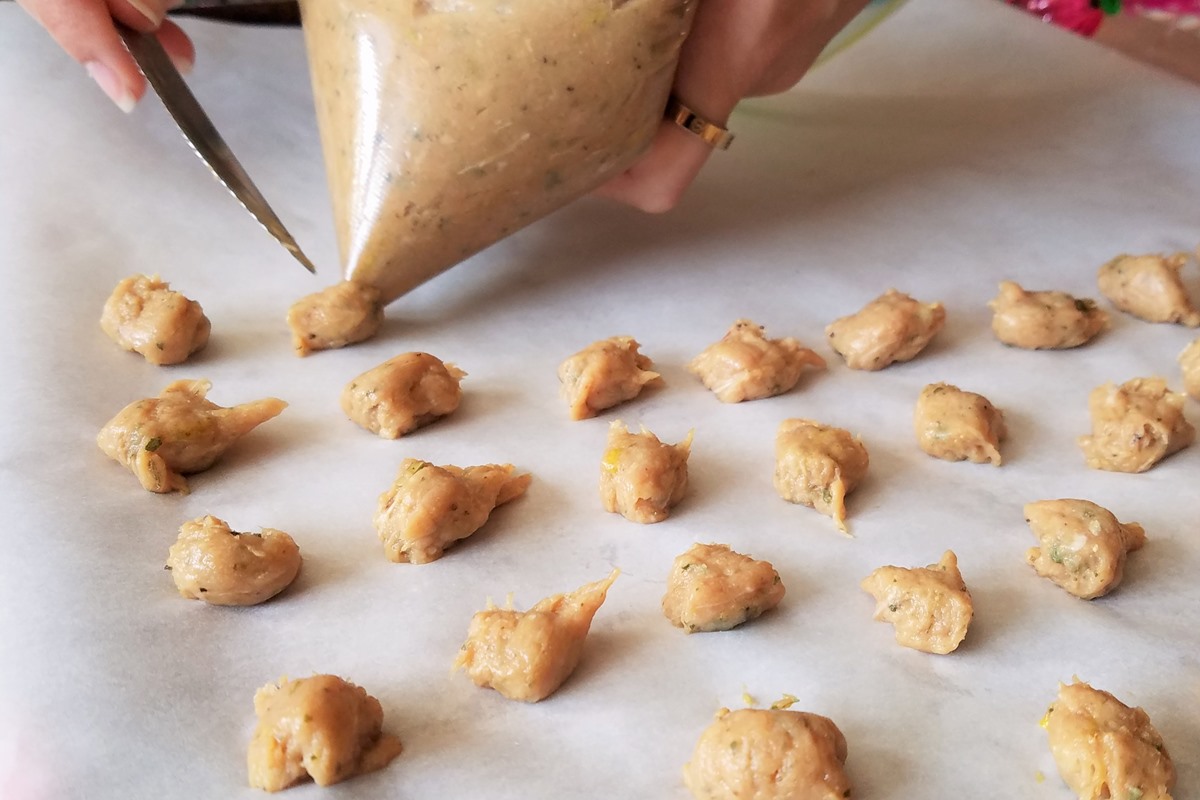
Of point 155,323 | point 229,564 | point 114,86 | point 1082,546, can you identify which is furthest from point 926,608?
point 114,86

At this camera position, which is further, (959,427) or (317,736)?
(959,427)

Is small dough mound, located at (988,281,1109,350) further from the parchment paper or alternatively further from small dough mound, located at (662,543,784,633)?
small dough mound, located at (662,543,784,633)

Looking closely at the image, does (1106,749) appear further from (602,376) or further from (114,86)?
(114,86)

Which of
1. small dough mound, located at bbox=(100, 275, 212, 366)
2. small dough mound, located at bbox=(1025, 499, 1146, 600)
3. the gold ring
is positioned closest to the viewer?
small dough mound, located at bbox=(1025, 499, 1146, 600)

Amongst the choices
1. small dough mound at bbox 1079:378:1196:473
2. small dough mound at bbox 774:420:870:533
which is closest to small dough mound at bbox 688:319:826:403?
small dough mound at bbox 774:420:870:533

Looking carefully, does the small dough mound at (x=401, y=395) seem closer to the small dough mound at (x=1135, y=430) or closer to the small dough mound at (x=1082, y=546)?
the small dough mound at (x=1082, y=546)

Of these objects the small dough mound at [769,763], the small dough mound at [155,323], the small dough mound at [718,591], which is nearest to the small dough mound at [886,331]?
the small dough mound at [718,591]
